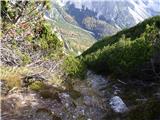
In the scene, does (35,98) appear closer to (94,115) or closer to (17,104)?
(17,104)

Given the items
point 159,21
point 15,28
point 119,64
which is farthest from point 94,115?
point 159,21

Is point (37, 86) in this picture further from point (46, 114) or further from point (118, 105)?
point (118, 105)

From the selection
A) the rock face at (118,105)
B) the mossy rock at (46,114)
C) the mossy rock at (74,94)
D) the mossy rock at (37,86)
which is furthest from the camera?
the mossy rock at (74,94)

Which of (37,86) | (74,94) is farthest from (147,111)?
(37,86)

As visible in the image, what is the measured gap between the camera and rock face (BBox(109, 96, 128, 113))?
16.1 m

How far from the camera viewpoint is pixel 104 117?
15219mm

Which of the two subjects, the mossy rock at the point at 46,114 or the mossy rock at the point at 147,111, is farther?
the mossy rock at the point at 147,111

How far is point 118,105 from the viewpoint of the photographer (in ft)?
54.7

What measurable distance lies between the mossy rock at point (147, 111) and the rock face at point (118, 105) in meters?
1.11

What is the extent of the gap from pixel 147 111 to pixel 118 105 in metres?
2.83

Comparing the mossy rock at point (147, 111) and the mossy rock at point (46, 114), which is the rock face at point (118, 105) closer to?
the mossy rock at point (147, 111)

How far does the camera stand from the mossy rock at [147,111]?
13766mm

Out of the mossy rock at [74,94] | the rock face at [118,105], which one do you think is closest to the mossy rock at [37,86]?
the mossy rock at [74,94]

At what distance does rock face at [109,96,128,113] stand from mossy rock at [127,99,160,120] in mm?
1114
